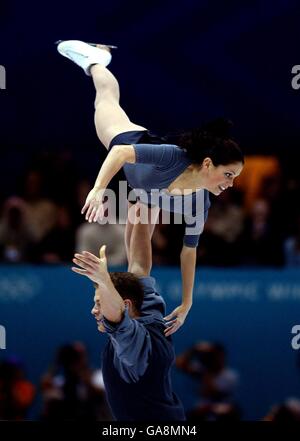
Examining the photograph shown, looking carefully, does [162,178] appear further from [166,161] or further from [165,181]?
[166,161]

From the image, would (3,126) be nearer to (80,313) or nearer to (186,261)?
(80,313)

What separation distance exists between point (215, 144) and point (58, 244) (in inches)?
132

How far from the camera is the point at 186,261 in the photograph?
5855mm

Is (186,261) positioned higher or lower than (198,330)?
higher

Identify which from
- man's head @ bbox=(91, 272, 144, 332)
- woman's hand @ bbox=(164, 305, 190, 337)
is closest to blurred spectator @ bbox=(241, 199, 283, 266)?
woman's hand @ bbox=(164, 305, 190, 337)

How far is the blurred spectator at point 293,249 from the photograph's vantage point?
845 cm

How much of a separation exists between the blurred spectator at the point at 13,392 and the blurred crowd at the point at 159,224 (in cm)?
98

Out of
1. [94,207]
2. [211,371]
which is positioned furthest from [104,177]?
[211,371]

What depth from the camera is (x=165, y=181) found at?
18.0 ft

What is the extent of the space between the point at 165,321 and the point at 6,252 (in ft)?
10.0

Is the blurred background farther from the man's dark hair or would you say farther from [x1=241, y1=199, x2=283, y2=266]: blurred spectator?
the man's dark hair

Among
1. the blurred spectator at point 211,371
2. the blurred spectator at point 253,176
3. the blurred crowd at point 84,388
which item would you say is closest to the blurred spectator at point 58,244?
the blurred crowd at point 84,388

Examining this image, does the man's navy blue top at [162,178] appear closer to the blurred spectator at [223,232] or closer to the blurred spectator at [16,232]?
the blurred spectator at [223,232]

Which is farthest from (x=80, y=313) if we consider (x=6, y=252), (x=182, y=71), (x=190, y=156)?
(x=190, y=156)
